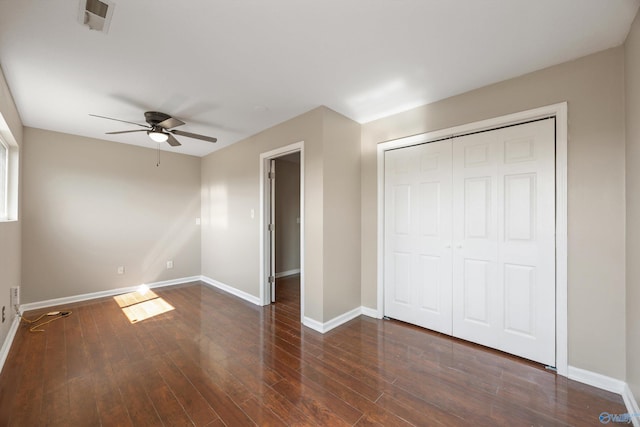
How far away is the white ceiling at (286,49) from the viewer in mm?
1629

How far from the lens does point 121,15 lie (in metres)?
1.64

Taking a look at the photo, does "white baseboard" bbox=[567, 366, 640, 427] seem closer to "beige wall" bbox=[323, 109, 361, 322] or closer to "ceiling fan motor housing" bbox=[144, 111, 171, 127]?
"beige wall" bbox=[323, 109, 361, 322]

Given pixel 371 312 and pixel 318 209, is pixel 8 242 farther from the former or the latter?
pixel 371 312

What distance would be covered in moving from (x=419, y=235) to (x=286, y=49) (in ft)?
7.59

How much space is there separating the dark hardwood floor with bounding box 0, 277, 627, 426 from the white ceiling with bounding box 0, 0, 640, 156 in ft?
8.37

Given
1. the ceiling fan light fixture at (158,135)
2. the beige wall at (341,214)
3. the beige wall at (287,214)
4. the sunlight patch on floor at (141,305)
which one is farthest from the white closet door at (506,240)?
the sunlight patch on floor at (141,305)

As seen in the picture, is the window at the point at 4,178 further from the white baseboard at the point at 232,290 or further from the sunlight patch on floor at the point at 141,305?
the white baseboard at the point at 232,290

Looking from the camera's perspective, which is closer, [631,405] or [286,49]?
[631,405]

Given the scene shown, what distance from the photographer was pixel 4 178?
3016mm

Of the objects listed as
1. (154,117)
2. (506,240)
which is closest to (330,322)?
(506,240)

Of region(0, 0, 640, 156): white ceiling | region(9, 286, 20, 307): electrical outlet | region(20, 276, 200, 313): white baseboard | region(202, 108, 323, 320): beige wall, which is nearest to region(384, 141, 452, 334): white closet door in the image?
region(0, 0, 640, 156): white ceiling

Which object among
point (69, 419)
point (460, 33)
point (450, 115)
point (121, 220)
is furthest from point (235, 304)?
point (460, 33)

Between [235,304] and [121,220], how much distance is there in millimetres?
2508

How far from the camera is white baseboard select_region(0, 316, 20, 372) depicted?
2327 mm
